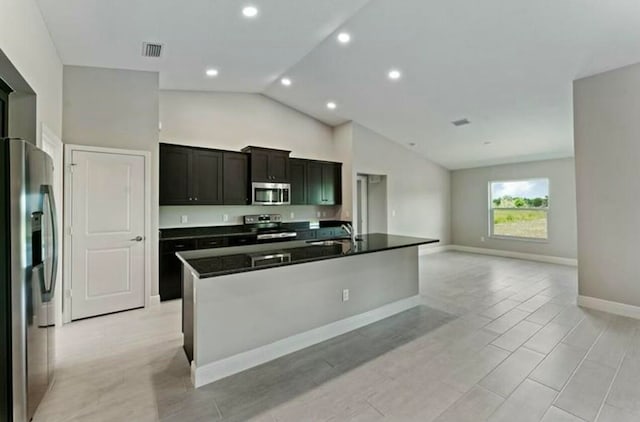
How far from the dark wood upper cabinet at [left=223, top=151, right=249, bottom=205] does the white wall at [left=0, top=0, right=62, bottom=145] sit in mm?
2156

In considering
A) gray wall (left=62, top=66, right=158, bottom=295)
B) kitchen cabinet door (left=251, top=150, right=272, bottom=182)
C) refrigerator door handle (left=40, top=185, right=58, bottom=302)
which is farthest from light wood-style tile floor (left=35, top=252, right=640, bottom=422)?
kitchen cabinet door (left=251, top=150, right=272, bottom=182)

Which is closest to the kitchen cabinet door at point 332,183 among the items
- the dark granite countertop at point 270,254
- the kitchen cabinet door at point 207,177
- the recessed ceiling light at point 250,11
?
the kitchen cabinet door at point 207,177

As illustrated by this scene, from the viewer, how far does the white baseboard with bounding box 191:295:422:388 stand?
215cm

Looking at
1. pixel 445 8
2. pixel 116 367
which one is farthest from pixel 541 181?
pixel 116 367

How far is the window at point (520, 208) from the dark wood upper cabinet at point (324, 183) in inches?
167

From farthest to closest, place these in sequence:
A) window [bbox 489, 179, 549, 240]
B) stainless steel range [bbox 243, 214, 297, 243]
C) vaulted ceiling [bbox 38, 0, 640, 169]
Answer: window [bbox 489, 179, 549, 240] → stainless steel range [bbox 243, 214, 297, 243] → vaulted ceiling [bbox 38, 0, 640, 169]

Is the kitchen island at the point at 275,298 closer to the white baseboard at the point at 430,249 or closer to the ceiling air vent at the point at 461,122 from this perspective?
the ceiling air vent at the point at 461,122

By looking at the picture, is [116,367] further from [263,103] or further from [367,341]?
[263,103]

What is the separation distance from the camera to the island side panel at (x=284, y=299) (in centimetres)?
220

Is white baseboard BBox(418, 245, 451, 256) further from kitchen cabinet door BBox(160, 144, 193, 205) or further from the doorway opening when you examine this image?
kitchen cabinet door BBox(160, 144, 193, 205)

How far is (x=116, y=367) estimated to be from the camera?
2.37 meters

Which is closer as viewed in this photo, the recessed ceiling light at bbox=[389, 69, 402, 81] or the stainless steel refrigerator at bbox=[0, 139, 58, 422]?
the stainless steel refrigerator at bbox=[0, 139, 58, 422]

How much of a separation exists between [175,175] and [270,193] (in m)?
1.59

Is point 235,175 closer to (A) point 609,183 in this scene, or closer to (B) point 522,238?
(A) point 609,183
